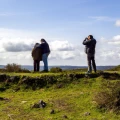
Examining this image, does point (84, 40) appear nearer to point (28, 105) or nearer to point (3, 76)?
point (3, 76)

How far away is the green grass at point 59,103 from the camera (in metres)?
11.5

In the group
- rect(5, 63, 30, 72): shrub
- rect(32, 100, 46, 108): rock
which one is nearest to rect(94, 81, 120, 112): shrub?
rect(32, 100, 46, 108): rock

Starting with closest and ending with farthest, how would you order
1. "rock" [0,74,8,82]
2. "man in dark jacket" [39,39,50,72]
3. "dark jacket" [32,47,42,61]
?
"rock" [0,74,8,82], "man in dark jacket" [39,39,50,72], "dark jacket" [32,47,42,61]

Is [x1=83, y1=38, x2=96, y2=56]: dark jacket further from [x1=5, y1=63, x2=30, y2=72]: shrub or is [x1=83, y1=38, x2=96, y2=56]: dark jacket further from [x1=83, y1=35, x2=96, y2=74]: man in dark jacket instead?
[x1=5, y1=63, x2=30, y2=72]: shrub

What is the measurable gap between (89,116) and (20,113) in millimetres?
2598

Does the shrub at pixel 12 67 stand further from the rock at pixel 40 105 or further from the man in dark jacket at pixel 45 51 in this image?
the rock at pixel 40 105

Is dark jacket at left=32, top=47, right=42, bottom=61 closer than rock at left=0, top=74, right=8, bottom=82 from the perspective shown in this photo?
No

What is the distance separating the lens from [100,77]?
17438mm

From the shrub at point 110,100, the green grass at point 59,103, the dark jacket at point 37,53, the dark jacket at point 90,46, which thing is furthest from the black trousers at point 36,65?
the shrub at point 110,100

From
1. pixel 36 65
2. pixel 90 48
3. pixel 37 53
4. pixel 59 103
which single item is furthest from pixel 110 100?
pixel 36 65

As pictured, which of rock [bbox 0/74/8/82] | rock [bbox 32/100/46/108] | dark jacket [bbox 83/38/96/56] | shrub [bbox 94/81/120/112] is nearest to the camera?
shrub [bbox 94/81/120/112]

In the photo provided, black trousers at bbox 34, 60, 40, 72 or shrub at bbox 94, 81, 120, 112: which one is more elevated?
black trousers at bbox 34, 60, 40, 72

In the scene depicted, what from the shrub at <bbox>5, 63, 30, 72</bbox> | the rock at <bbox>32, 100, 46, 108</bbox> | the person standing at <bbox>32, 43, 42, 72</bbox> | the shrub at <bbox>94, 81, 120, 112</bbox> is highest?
the person standing at <bbox>32, 43, 42, 72</bbox>

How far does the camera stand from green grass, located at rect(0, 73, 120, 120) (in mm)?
11523
